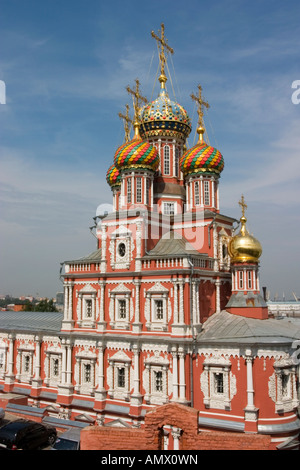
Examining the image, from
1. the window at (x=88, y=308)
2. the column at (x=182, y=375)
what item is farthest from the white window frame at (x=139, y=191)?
the column at (x=182, y=375)

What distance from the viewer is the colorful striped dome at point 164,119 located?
24.3 metres

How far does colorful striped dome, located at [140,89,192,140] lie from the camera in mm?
24297

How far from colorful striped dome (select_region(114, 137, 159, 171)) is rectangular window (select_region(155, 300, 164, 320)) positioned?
7.38 metres

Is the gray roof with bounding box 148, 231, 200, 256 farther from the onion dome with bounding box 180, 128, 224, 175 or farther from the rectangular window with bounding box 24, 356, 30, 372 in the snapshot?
the rectangular window with bounding box 24, 356, 30, 372

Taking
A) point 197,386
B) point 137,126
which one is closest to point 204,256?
point 197,386

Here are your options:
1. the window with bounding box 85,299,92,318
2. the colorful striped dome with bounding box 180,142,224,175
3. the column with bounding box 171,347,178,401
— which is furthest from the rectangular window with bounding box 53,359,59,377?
the colorful striped dome with bounding box 180,142,224,175

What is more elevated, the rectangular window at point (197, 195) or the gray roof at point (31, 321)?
the rectangular window at point (197, 195)

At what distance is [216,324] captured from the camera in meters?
18.5

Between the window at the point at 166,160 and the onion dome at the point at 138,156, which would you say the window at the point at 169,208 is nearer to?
the window at the point at 166,160

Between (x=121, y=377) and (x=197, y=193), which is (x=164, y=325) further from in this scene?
(x=197, y=193)

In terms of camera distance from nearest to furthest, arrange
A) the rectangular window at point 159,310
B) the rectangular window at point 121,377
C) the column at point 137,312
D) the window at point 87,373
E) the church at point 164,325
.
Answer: the church at point 164,325 < the rectangular window at point 159,310 < the column at point 137,312 < the rectangular window at point 121,377 < the window at point 87,373

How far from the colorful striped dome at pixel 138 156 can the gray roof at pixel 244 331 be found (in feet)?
27.7

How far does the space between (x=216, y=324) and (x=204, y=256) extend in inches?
122

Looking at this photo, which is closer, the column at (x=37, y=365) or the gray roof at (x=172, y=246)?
the gray roof at (x=172, y=246)
